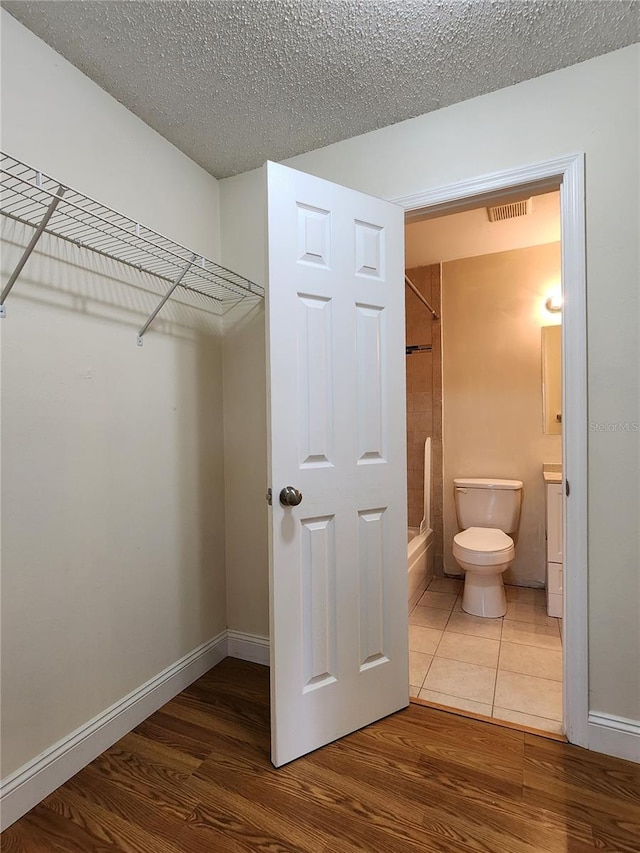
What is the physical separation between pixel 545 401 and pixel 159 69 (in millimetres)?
2873

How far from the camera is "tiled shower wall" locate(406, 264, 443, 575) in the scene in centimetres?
335

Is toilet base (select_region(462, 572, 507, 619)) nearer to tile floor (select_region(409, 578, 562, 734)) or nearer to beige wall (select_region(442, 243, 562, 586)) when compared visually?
tile floor (select_region(409, 578, 562, 734))

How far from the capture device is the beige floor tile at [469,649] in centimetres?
214

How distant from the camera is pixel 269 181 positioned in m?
1.45

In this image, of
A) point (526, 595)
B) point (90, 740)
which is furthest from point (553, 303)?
point (90, 740)

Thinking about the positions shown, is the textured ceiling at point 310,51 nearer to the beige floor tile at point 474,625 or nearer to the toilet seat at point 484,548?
the toilet seat at point 484,548

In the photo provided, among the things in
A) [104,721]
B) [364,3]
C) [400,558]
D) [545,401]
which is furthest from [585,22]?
[104,721]

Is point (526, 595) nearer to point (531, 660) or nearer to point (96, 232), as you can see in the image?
point (531, 660)

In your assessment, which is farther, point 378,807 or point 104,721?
point 104,721

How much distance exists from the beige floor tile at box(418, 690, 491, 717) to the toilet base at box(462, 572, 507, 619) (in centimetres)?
90

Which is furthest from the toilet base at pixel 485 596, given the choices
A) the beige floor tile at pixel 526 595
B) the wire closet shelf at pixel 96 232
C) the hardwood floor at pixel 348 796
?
the wire closet shelf at pixel 96 232

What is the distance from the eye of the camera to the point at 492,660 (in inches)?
83.8


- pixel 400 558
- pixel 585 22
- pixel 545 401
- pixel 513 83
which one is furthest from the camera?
pixel 545 401

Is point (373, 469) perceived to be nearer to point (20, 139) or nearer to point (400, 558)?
point (400, 558)
